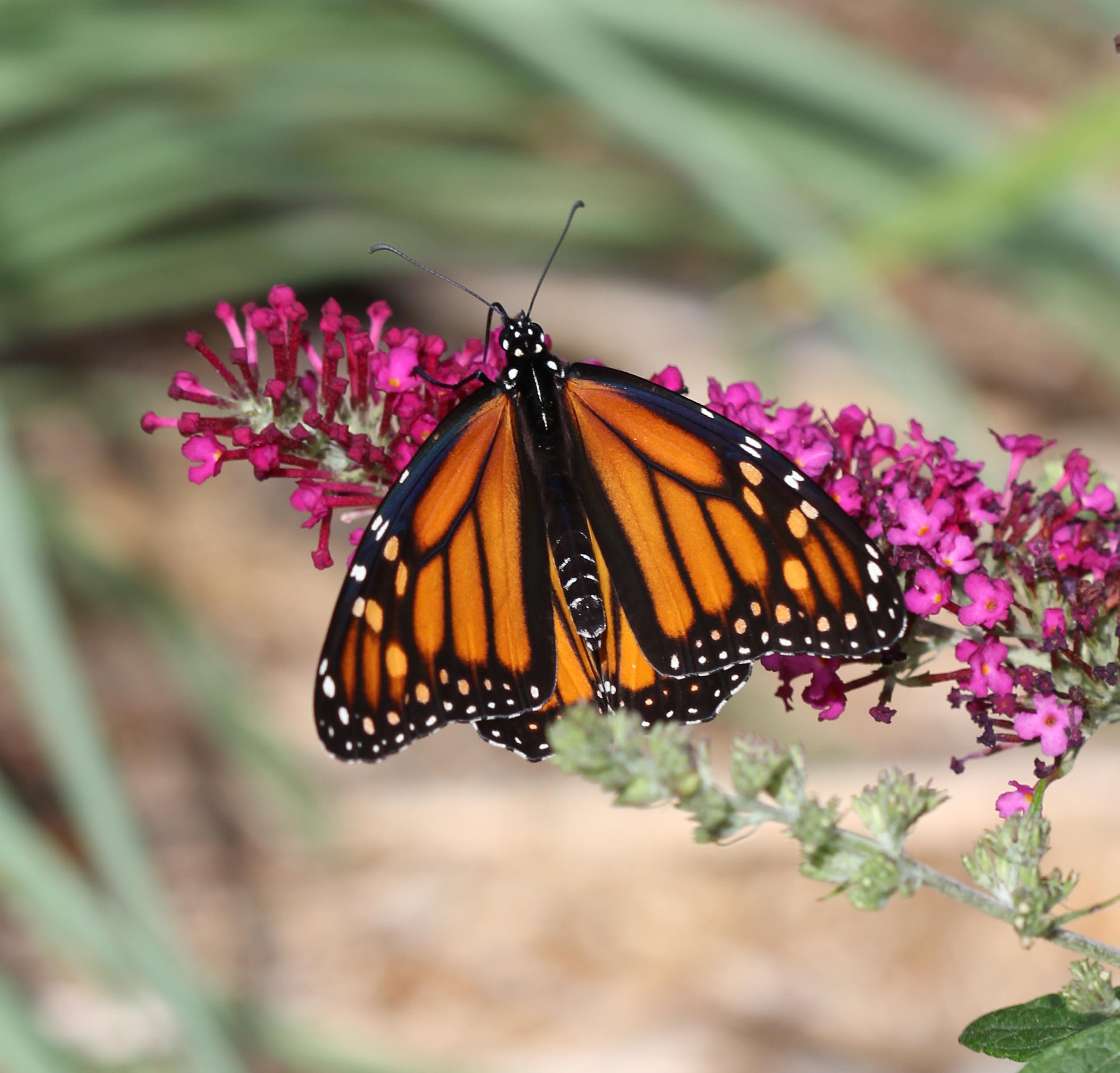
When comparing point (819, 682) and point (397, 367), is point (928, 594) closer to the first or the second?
point (819, 682)

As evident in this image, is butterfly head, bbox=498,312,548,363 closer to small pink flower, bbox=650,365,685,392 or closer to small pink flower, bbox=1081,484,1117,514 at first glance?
small pink flower, bbox=650,365,685,392

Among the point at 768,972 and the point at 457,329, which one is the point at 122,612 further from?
the point at 768,972

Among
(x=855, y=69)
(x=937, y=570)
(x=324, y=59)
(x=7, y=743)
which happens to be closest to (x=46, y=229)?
(x=324, y=59)

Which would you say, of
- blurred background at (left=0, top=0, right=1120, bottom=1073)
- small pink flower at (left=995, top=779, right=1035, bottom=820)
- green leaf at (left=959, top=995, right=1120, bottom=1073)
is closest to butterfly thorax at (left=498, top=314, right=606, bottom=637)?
small pink flower at (left=995, top=779, right=1035, bottom=820)

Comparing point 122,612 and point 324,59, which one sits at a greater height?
point 324,59


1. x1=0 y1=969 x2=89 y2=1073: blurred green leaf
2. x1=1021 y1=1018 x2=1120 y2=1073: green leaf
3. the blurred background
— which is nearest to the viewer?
x1=1021 y1=1018 x2=1120 y2=1073: green leaf

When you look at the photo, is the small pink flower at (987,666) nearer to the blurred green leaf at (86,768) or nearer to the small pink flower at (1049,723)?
the small pink flower at (1049,723)

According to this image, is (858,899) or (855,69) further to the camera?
(855,69)
